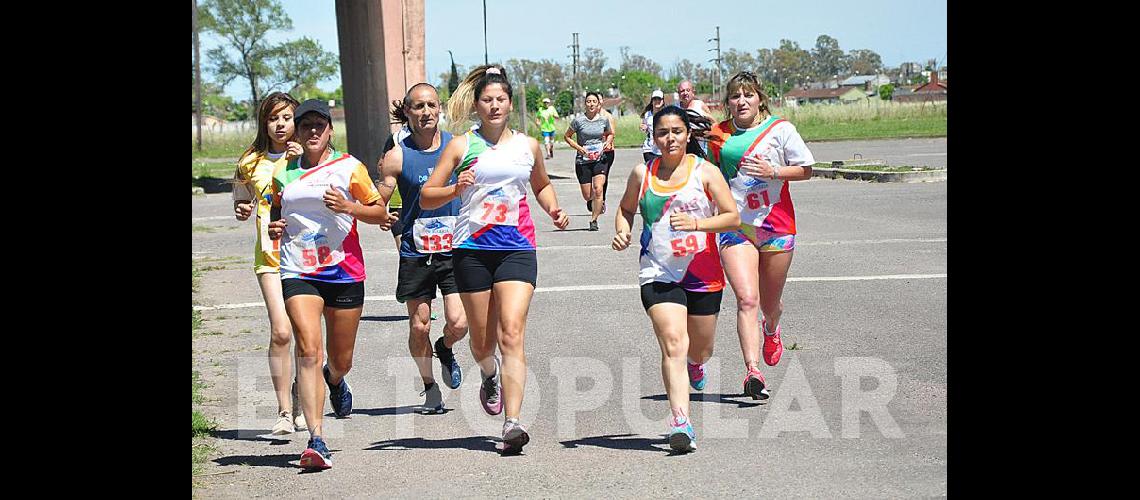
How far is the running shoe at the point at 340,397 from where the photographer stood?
809cm

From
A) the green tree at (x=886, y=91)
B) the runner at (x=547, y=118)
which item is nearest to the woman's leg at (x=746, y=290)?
the runner at (x=547, y=118)

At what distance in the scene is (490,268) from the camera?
7.54 meters

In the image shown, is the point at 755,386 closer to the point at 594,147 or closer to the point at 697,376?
the point at 697,376

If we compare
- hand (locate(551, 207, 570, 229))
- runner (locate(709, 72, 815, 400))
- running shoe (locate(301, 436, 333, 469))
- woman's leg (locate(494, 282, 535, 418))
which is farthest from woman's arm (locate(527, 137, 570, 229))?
running shoe (locate(301, 436, 333, 469))

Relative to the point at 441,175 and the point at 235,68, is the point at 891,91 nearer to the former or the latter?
the point at 235,68

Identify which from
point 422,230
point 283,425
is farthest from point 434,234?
point 283,425

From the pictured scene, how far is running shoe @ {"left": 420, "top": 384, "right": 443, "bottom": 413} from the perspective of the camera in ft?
27.9

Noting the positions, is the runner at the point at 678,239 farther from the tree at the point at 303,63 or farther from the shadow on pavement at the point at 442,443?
the tree at the point at 303,63
